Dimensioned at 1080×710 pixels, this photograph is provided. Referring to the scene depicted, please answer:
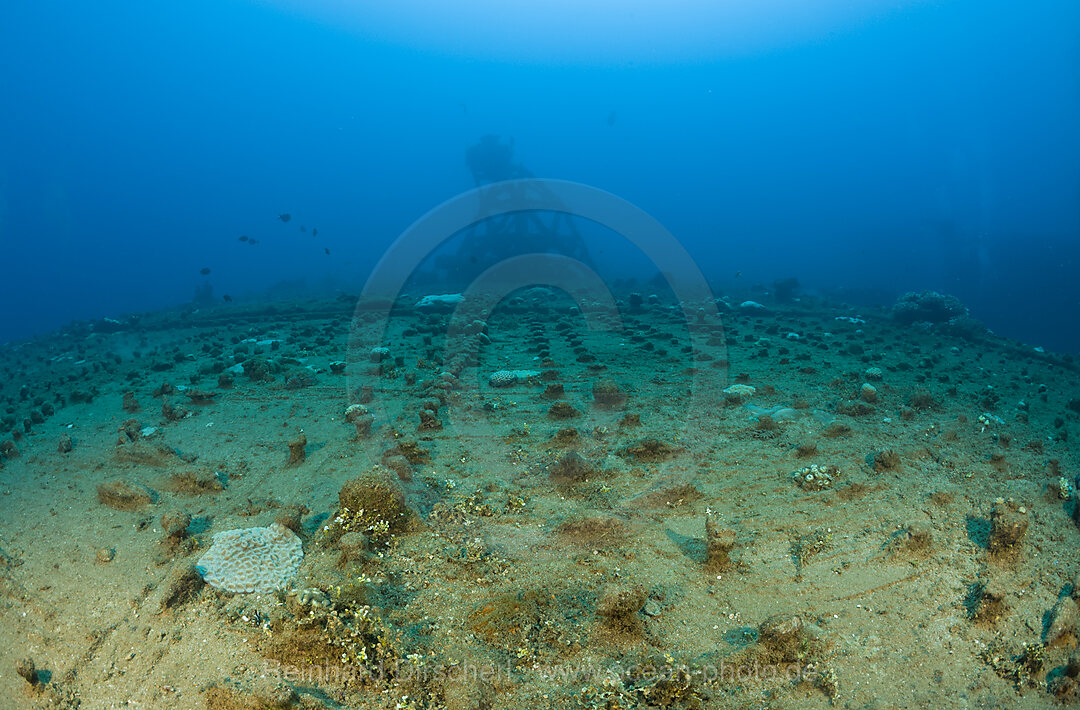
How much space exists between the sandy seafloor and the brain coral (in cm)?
16

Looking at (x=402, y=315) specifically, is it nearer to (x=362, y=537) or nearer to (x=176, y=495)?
(x=176, y=495)

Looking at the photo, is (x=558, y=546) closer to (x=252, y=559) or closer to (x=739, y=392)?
(x=252, y=559)

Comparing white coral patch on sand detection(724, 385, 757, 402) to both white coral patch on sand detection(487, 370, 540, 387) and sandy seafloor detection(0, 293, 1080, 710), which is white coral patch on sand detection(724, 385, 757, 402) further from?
white coral patch on sand detection(487, 370, 540, 387)

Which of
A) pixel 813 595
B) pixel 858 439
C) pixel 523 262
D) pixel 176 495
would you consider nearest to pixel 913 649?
pixel 813 595

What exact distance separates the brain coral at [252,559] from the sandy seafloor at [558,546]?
163mm

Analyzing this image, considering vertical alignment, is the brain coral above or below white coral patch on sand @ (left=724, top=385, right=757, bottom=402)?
below

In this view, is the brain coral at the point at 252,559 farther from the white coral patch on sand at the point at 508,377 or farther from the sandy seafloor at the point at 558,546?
the white coral patch on sand at the point at 508,377

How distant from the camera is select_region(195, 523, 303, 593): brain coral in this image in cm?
560

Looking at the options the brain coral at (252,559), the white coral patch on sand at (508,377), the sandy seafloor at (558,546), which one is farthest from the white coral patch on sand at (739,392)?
the brain coral at (252,559)

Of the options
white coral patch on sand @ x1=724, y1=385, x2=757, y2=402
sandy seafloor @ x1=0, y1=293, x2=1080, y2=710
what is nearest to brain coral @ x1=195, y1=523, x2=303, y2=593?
sandy seafloor @ x1=0, y1=293, x2=1080, y2=710

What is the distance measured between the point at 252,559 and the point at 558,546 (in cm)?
352

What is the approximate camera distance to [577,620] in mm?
5312

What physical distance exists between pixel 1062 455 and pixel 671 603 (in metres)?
7.93

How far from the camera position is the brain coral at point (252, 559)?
5.60m
